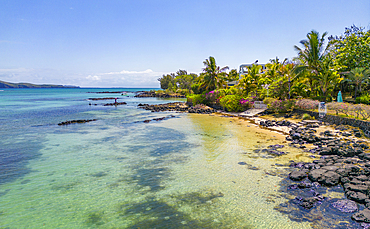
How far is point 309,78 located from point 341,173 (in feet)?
79.3

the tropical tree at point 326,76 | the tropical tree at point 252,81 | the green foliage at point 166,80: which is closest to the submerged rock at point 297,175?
the tropical tree at point 326,76

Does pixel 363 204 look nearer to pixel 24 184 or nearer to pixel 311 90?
pixel 24 184

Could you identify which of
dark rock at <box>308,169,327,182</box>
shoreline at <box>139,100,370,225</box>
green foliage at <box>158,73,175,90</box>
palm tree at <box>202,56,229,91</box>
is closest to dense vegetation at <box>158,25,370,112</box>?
palm tree at <box>202,56,229,91</box>

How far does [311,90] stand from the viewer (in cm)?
3119

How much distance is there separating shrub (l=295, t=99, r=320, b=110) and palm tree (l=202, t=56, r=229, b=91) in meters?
A: 18.1

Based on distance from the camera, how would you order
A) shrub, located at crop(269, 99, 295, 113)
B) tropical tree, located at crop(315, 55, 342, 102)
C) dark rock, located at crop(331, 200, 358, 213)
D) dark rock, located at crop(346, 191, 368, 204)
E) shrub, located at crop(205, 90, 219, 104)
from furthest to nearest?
shrub, located at crop(205, 90, 219, 104), shrub, located at crop(269, 99, 295, 113), tropical tree, located at crop(315, 55, 342, 102), dark rock, located at crop(346, 191, 368, 204), dark rock, located at crop(331, 200, 358, 213)

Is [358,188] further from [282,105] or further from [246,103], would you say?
[246,103]

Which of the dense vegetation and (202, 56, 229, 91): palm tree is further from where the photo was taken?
(202, 56, 229, 91): palm tree

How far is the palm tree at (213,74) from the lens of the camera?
135 feet

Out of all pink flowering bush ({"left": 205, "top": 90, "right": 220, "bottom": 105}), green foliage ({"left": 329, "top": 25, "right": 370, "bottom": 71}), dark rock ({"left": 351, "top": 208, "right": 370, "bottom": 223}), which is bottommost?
dark rock ({"left": 351, "top": 208, "right": 370, "bottom": 223})

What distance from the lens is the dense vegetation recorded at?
27.9 m

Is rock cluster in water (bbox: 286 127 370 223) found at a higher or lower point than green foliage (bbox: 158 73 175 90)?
lower

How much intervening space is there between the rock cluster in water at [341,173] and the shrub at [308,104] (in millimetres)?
9898

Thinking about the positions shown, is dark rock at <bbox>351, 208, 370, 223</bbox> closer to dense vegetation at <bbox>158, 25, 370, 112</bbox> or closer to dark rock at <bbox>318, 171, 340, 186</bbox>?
dark rock at <bbox>318, 171, 340, 186</bbox>
